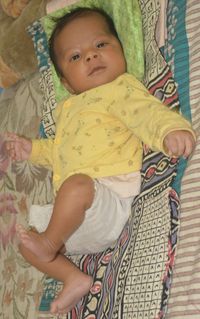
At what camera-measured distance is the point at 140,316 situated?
0.98m

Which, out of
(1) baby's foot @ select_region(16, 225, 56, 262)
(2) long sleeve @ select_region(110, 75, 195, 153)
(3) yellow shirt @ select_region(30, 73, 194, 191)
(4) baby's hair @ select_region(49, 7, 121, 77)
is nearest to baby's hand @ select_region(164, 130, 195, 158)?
(2) long sleeve @ select_region(110, 75, 195, 153)

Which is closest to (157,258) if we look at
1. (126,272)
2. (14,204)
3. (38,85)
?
(126,272)

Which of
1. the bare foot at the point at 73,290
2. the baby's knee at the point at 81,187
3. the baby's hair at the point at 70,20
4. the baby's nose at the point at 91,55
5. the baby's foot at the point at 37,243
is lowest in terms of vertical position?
the bare foot at the point at 73,290

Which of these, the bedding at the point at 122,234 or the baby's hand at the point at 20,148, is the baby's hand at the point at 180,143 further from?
the baby's hand at the point at 20,148

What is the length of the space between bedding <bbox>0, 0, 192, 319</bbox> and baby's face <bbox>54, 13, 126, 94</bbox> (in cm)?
8

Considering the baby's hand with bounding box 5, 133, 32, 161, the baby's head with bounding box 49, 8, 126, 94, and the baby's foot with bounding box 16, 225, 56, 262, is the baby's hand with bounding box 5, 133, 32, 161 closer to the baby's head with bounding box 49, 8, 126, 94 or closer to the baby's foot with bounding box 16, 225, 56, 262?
the baby's head with bounding box 49, 8, 126, 94

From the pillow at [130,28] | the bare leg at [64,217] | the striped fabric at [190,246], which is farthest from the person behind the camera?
the pillow at [130,28]

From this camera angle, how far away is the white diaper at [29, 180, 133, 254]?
3.77ft

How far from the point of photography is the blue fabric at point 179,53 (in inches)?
41.0

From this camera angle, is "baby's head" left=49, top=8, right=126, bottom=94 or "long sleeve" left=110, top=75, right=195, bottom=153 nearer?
"long sleeve" left=110, top=75, right=195, bottom=153

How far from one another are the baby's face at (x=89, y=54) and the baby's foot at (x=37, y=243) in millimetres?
374

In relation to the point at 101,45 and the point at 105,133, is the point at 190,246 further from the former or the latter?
the point at 101,45

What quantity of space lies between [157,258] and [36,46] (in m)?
0.81

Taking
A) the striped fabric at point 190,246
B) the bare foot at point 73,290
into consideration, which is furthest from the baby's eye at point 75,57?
the bare foot at point 73,290
